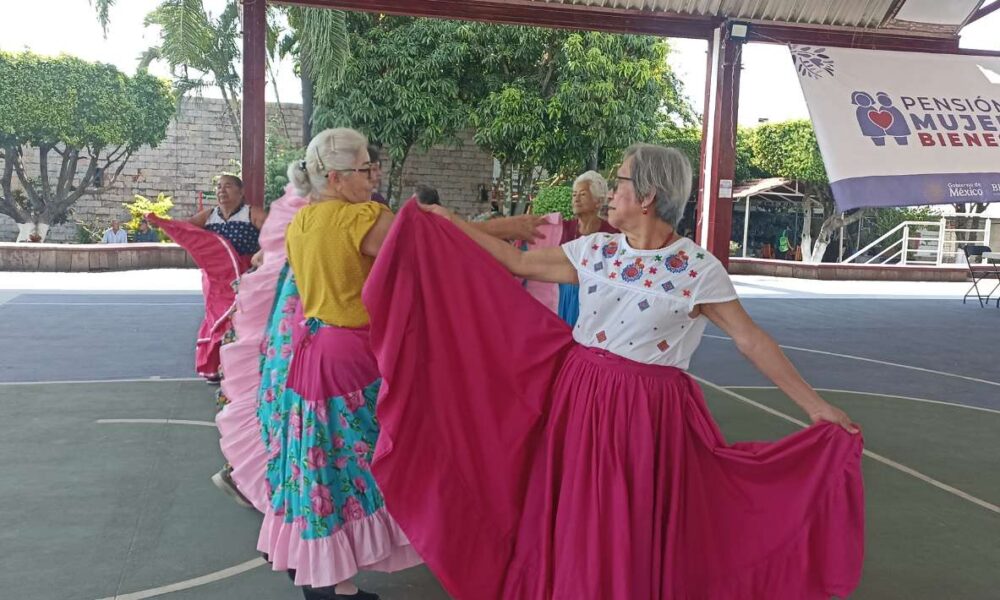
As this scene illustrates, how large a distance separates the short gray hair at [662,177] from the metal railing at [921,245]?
24.3 meters

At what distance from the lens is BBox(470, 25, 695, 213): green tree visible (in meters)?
18.2

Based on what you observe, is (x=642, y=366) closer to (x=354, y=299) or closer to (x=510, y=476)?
(x=510, y=476)

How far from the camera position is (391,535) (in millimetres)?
2809

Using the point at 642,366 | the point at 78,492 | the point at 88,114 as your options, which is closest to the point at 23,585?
the point at 78,492

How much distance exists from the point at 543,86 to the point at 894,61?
1087 centimetres

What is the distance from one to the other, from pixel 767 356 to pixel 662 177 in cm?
58

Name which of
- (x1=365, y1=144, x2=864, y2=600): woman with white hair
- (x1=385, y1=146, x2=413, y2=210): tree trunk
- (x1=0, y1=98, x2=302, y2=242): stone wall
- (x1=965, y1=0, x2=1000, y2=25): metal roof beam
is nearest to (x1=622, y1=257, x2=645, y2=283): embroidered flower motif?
(x1=365, y1=144, x2=864, y2=600): woman with white hair

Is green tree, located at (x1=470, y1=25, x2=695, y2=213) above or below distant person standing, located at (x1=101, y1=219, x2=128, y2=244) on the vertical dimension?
above

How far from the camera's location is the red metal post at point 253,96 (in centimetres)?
873

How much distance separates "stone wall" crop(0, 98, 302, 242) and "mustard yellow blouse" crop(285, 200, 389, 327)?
20275 millimetres

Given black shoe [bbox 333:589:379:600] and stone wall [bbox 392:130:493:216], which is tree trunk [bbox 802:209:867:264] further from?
black shoe [bbox 333:589:379:600]

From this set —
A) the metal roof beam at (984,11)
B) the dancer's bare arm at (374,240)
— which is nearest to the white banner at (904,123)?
the metal roof beam at (984,11)

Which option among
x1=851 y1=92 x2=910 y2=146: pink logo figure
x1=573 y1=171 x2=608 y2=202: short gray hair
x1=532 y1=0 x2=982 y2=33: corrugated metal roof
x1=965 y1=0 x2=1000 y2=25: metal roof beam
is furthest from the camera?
x1=532 y1=0 x2=982 y2=33: corrugated metal roof

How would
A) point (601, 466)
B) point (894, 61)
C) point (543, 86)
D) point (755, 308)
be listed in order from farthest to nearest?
1. point (543, 86)
2. point (755, 308)
3. point (894, 61)
4. point (601, 466)
